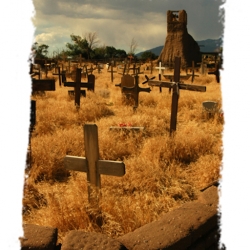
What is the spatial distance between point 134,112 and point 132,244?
262 inches

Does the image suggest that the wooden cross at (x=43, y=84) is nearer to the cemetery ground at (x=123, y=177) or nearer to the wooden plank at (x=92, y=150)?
the cemetery ground at (x=123, y=177)

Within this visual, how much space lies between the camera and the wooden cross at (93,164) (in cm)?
290

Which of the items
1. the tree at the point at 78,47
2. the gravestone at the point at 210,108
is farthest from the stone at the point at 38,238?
the tree at the point at 78,47

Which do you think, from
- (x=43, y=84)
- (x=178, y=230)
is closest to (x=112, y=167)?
(x=178, y=230)

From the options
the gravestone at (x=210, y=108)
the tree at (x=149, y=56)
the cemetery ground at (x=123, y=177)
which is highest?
the tree at (x=149, y=56)

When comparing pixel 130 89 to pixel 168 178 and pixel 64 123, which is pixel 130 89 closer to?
pixel 64 123

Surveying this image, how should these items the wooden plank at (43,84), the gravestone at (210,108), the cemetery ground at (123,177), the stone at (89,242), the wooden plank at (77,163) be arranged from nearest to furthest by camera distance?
the stone at (89,242) < the cemetery ground at (123,177) < the wooden plank at (77,163) < the wooden plank at (43,84) < the gravestone at (210,108)

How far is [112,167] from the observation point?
2.92 metres

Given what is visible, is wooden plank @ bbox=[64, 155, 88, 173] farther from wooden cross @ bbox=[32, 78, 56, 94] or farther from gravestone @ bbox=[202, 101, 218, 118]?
gravestone @ bbox=[202, 101, 218, 118]

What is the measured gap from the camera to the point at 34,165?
4422 mm

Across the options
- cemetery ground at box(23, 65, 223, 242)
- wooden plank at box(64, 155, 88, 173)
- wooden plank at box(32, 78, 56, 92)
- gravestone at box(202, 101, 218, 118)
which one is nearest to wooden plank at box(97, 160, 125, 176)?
wooden plank at box(64, 155, 88, 173)

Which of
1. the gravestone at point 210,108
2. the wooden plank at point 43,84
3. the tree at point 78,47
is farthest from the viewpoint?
the tree at point 78,47

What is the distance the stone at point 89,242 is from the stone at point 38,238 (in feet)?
0.36

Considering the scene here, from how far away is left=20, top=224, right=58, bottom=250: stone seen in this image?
200cm
